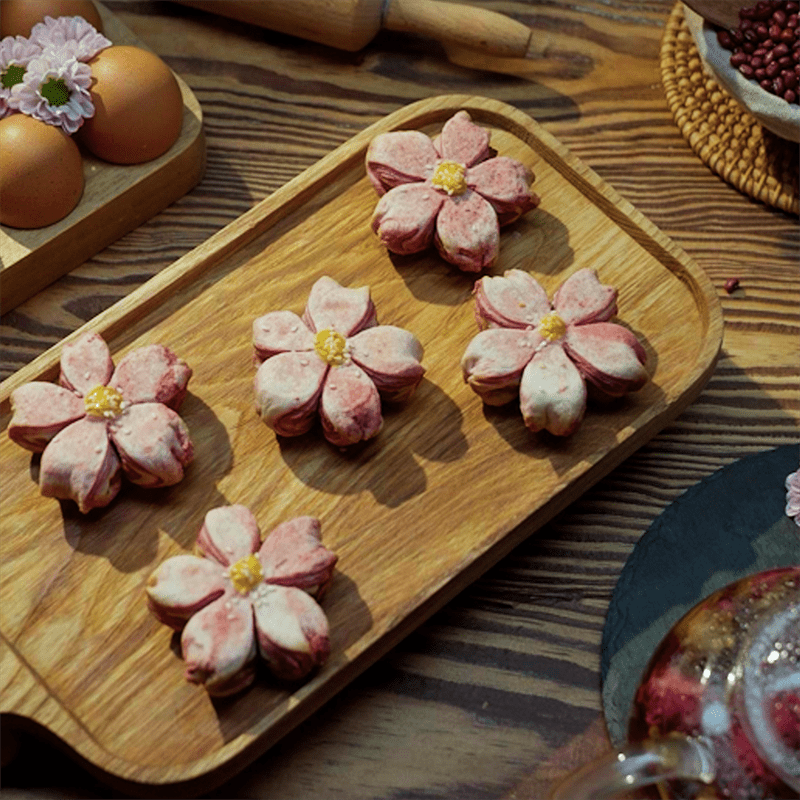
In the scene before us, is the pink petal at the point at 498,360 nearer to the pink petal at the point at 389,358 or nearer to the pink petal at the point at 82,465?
the pink petal at the point at 389,358

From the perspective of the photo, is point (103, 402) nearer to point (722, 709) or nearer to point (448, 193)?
point (448, 193)

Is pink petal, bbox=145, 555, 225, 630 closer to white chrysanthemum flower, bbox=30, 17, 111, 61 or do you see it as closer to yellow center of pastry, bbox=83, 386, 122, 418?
yellow center of pastry, bbox=83, 386, 122, 418

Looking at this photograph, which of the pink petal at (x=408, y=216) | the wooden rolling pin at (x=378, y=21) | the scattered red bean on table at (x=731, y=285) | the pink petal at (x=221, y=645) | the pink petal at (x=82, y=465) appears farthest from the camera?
the wooden rolling pin at (x=378, y=21)

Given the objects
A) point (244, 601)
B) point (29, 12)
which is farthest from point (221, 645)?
point (29, 12)

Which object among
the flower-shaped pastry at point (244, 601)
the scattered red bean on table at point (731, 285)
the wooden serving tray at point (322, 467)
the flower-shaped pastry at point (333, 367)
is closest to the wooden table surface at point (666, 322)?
the scattered red bean on table at point (731, 285)

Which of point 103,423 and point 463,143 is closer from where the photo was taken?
point 103,423

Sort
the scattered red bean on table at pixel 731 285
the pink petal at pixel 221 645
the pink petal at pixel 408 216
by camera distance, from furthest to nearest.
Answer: the scattered red bean on table at pixel 731 285 → the pink petal at pixel 408 216 → the pink petal at pixel 221 645
